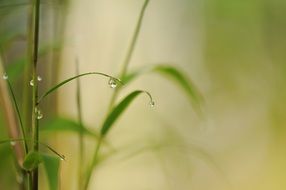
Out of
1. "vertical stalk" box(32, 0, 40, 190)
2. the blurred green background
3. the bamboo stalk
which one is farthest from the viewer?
the blurred green background

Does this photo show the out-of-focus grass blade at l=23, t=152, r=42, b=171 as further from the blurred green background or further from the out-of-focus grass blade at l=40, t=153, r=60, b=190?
the blurred green background

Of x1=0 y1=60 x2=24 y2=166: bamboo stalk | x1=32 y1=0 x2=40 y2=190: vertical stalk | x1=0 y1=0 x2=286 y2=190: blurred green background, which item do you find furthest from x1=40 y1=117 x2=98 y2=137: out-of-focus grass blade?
x1=0 y1=0 x2=286 y2=190: blurred green background

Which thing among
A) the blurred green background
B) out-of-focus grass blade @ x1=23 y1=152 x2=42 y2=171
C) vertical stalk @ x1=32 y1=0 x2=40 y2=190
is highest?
the blurred green background

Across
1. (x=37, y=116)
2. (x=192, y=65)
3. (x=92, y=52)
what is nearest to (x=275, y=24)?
(x=192, y=65)

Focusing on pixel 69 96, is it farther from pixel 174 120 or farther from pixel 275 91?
pixel 275 91

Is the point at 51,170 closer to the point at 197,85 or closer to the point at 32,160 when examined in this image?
the point at 32,160

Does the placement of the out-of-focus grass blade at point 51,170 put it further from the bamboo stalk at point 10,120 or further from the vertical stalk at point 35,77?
the bamboo stalk at point 10,120

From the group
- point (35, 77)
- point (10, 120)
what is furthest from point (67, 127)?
point (35, 77)
